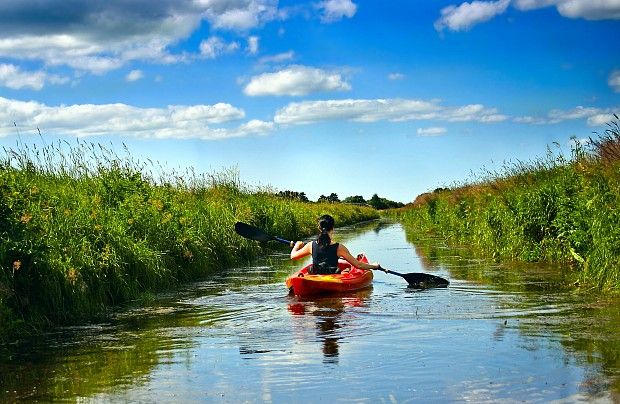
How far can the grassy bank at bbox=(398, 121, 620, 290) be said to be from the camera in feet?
39.7

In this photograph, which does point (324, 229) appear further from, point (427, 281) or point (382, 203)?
point (382, 203)

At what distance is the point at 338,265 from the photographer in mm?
14773

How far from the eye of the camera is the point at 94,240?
40.4ft

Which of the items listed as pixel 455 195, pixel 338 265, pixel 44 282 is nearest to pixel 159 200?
pixel 338 265

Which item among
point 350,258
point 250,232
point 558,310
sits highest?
point 250,232

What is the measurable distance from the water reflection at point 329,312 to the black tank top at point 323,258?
2.14 feet

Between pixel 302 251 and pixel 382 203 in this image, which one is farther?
pixel 382 203

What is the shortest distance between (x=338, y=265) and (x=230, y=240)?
5.18 m

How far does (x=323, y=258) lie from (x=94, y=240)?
3852 mm

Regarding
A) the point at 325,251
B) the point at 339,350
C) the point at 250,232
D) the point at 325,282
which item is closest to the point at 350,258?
the point at 325,251

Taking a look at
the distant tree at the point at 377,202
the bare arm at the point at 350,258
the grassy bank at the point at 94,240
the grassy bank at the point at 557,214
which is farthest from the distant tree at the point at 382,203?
the bare arm at the point at 350,258

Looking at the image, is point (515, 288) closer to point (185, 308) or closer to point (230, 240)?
point (185, 308)

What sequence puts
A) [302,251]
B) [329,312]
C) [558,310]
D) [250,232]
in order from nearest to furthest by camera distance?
[558,310]
[329,312]
[302,251]
[250,232]

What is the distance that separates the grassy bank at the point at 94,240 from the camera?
9883 mm
